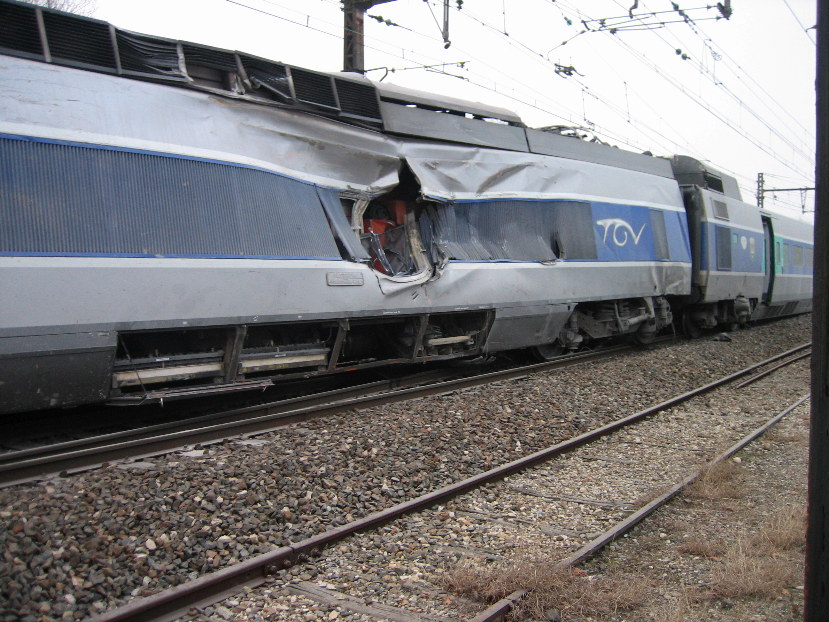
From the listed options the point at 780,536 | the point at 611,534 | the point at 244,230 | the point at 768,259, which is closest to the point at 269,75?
the point at 244,230

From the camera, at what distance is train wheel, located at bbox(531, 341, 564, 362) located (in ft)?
39.4

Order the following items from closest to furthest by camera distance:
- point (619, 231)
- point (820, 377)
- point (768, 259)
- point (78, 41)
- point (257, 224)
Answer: point (820, 377)
point (78, 41)
point (257, 224)
point (619, 231)
point (768, 259)

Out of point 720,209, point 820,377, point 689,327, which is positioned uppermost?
point 720,209

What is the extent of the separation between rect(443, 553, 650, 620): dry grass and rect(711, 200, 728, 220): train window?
45.0 ft

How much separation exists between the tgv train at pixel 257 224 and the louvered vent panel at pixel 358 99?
2 centimetres

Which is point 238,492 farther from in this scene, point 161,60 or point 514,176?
point 514,176

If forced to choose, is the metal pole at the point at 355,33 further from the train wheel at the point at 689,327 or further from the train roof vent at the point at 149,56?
the train wheel at the point at 689,327

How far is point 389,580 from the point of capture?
4059mm

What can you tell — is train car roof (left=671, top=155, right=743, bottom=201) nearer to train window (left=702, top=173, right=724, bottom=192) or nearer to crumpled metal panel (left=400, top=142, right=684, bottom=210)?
train window (left=702, top=173, right=724, bottom=192)

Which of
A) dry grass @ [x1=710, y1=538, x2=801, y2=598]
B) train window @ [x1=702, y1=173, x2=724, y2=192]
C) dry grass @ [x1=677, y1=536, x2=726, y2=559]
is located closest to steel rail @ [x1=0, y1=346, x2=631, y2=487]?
dry grass @ [x1=677, y1=536, x2=726, y2=559]

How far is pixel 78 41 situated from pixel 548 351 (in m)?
8.57

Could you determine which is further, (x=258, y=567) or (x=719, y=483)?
(x=719, y=483)

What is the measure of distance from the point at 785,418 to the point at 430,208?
525 centimetres

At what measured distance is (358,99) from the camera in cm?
884
